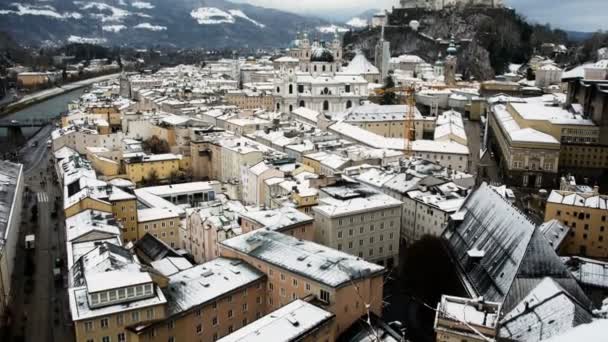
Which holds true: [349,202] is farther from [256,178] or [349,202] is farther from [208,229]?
[256,178]

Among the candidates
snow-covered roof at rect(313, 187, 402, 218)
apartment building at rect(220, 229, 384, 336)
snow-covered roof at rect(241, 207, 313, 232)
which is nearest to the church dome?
snow-covered roof at rect(313, 187, 402, 218)

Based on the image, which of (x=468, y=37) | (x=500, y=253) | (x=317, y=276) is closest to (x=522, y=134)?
(x=500, y=253)

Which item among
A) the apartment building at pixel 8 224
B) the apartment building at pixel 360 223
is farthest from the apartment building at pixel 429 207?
the apartment building at pixel 8 224

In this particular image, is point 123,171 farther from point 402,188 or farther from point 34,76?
point 34,76

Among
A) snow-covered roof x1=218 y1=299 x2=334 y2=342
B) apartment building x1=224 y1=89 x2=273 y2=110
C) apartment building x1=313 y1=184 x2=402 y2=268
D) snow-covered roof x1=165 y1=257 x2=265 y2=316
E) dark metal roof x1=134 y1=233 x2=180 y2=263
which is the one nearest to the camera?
snow-covered roof x1=218 y1=299 x2=334 y2=342

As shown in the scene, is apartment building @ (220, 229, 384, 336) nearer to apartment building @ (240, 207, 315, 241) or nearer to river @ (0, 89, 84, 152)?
apartment building @ (240, 207, 315, 241)

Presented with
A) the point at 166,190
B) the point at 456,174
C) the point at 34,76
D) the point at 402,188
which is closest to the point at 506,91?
the point at 456,174
